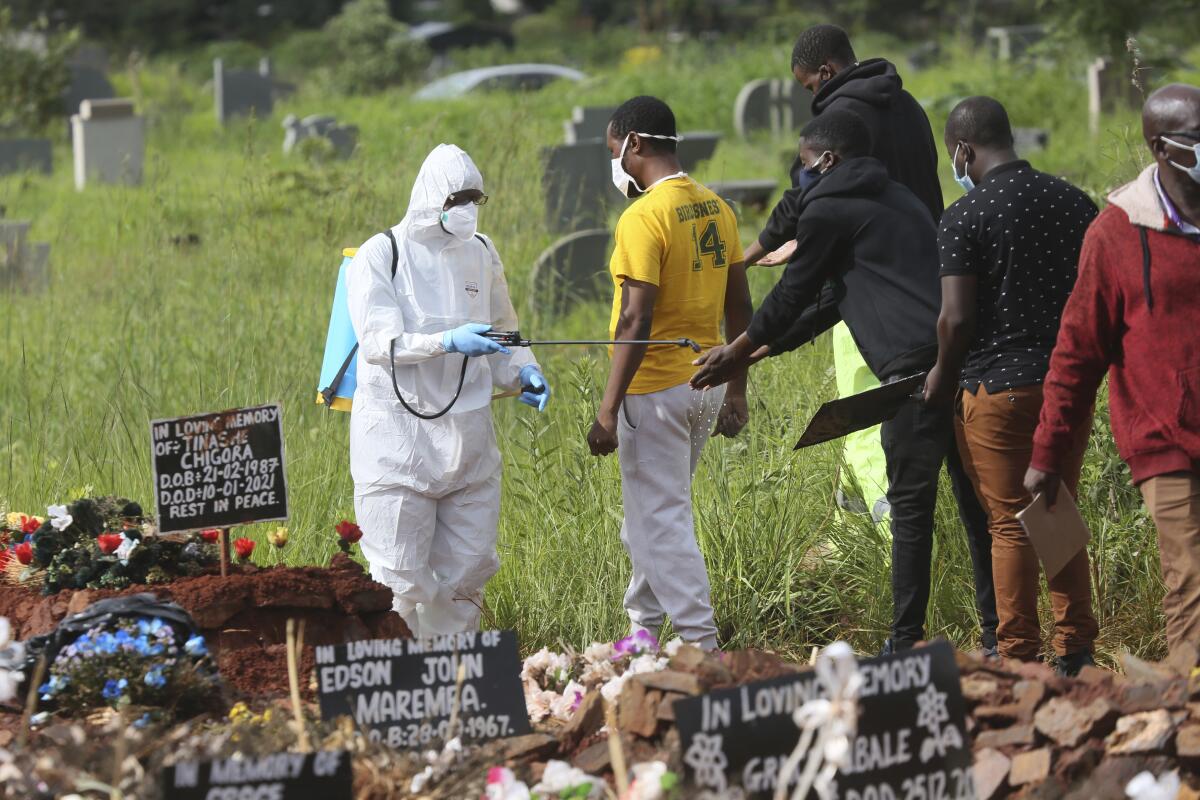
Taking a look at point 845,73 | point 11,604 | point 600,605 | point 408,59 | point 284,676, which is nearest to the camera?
point 284,676

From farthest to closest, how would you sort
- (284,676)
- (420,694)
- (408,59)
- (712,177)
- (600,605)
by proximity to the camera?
(408,59)
(712,177)
(600,605)
(284,676)
(420,694)

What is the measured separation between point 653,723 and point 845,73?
3192mm

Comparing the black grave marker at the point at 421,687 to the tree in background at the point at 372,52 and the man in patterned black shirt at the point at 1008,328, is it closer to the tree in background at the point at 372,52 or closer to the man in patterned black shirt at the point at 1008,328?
the man in patterned black shirt at the point at 1008,328

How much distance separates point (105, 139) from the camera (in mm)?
16375

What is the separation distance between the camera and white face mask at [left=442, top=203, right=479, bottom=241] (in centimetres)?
459

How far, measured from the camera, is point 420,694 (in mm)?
3062

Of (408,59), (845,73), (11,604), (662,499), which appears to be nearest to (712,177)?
(845,73)

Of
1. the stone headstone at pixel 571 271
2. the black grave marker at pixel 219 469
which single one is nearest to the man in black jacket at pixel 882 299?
the black grave marker at pixel 219 469

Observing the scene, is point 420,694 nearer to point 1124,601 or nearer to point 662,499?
point 662,499

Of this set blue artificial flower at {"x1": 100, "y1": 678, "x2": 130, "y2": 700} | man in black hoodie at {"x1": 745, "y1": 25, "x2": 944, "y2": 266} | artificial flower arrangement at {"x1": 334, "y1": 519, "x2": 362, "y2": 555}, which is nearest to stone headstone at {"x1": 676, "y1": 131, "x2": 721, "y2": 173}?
man in black hoodie at {"x1": 745, "y1": 25, "x2": 944, "y2": 266}

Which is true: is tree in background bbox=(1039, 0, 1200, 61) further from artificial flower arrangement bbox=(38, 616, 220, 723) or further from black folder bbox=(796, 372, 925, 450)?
artificial flower arrangement bbox=(38, 616, 220, 723)

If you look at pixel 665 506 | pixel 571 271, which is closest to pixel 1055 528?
pixel 665 506

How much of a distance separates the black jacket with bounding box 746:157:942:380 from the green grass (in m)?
0.90

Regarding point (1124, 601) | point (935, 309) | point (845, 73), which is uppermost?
point (845, 73)
